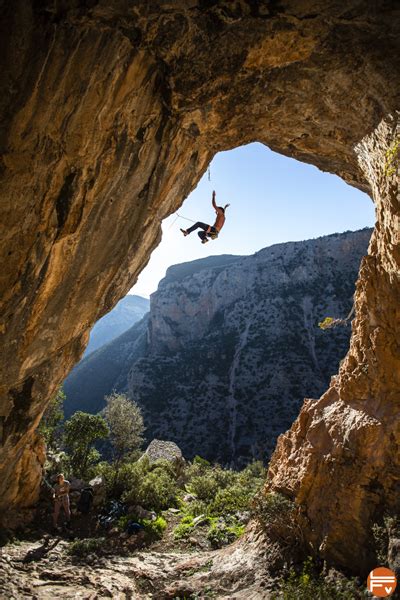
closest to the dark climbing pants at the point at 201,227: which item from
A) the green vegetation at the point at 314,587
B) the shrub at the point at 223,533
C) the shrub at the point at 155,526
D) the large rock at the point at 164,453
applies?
the green vegetation at the point at 314,587

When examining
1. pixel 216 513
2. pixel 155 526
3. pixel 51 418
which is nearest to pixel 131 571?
pixel 155 526

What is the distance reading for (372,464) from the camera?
6680mm

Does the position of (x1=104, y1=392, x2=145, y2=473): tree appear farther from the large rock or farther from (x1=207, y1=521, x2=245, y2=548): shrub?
(x1=207, y1=521, x2=245, y2=548): shrub

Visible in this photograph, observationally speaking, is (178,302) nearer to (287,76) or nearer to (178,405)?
(178,405)

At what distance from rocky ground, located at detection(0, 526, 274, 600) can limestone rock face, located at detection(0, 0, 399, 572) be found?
2085 mm

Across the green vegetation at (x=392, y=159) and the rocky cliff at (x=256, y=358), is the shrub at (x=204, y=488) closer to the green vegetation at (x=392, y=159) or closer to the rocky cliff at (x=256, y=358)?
the green vegetation at (x=392, y=159)

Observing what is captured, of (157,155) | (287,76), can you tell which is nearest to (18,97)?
(157,155)

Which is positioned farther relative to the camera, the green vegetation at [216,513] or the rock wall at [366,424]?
the green vegetation at [216,513]

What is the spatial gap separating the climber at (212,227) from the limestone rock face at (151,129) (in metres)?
2.83

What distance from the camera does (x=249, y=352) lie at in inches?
2379

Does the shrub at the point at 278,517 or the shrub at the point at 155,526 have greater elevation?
the shrub at the point at 278,517

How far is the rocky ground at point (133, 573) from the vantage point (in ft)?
23.6

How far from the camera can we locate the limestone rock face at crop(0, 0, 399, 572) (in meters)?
5.50

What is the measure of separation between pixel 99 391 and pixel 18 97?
92.3 m
